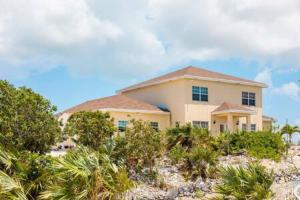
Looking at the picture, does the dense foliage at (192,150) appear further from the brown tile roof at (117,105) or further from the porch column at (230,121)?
the porch column at (230,121)

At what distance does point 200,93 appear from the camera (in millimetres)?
38281

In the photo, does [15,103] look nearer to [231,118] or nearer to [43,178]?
[43,178]

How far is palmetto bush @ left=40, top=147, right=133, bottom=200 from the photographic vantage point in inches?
619

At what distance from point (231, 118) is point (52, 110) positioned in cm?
2113

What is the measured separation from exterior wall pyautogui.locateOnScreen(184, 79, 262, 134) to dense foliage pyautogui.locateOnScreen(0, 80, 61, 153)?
19109 mm

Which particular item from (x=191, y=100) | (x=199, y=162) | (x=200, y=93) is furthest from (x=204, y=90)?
(x=199, y=162)

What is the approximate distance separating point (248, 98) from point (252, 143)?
49.5 feet

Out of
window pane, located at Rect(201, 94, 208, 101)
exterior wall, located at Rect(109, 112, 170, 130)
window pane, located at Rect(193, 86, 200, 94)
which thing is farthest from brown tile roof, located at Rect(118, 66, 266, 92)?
exterior wall, located at Rect(109, 112, 170, 130)

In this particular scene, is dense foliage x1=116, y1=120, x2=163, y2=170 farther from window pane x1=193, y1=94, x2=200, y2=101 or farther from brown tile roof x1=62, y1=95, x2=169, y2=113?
window pane x1=193, y1=94, x2=200, y2=101

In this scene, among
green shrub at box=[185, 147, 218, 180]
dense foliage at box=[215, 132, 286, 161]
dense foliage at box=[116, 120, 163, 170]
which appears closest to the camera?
dense foliage at box=[116, 120, 163, 170]

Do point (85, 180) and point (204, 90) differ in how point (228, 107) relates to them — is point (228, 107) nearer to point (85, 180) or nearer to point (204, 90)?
point (204, 90)

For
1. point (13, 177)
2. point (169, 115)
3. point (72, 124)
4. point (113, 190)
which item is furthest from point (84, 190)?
point (169, 115)

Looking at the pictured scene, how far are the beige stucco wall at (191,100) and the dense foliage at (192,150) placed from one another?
10.6 metres

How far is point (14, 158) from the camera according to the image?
16859mm
